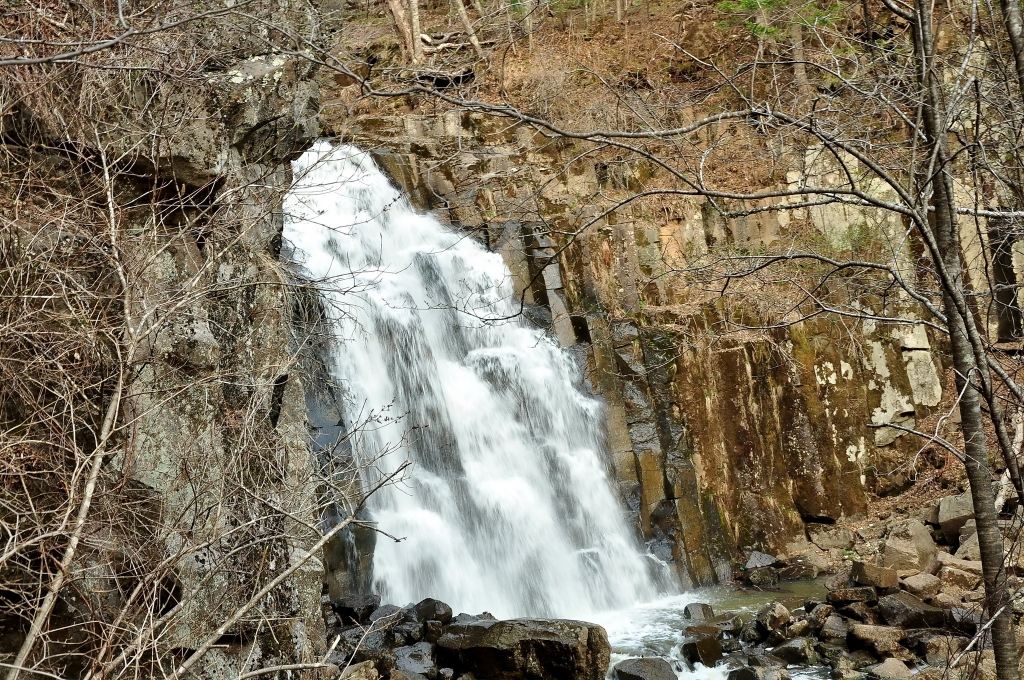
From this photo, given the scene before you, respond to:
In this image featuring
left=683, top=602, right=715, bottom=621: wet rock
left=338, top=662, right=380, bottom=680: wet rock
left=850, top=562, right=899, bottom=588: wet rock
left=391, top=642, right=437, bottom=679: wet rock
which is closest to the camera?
left=338, top=662, right=380, bottom=680: wet rock

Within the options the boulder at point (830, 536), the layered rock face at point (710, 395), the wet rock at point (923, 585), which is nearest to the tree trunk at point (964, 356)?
the wet rock at point (923, 585)

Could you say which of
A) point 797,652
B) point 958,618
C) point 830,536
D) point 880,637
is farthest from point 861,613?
point 830,536

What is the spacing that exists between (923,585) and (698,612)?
2501mm

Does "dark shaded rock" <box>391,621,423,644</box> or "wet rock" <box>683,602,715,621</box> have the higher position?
"dark shaded rock" <box>391,621,423,644</box>

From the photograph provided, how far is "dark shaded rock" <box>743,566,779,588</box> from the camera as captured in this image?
Result: 11.5 meters

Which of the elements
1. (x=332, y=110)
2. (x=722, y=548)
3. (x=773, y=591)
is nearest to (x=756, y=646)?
(x=773, y=591)

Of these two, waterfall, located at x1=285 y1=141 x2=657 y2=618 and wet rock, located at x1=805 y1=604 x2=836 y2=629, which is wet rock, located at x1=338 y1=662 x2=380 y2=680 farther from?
wet rock, located at x1=805 y1=604 x2=836 y2=629

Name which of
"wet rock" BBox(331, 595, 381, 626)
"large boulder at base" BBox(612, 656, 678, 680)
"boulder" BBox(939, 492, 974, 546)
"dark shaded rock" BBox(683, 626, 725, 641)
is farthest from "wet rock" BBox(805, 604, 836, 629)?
"wet rock" BBox(331, 595, 381, 626)

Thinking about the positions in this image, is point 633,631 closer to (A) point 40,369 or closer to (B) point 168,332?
(B) point 168,332

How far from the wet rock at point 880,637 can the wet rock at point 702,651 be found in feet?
4.65

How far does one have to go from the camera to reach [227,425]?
635 cm

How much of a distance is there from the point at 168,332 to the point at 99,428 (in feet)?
3.56

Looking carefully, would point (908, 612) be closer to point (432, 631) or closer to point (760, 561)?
point (760, 561)

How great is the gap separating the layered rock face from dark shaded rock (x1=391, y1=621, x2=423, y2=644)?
4.58 metres
